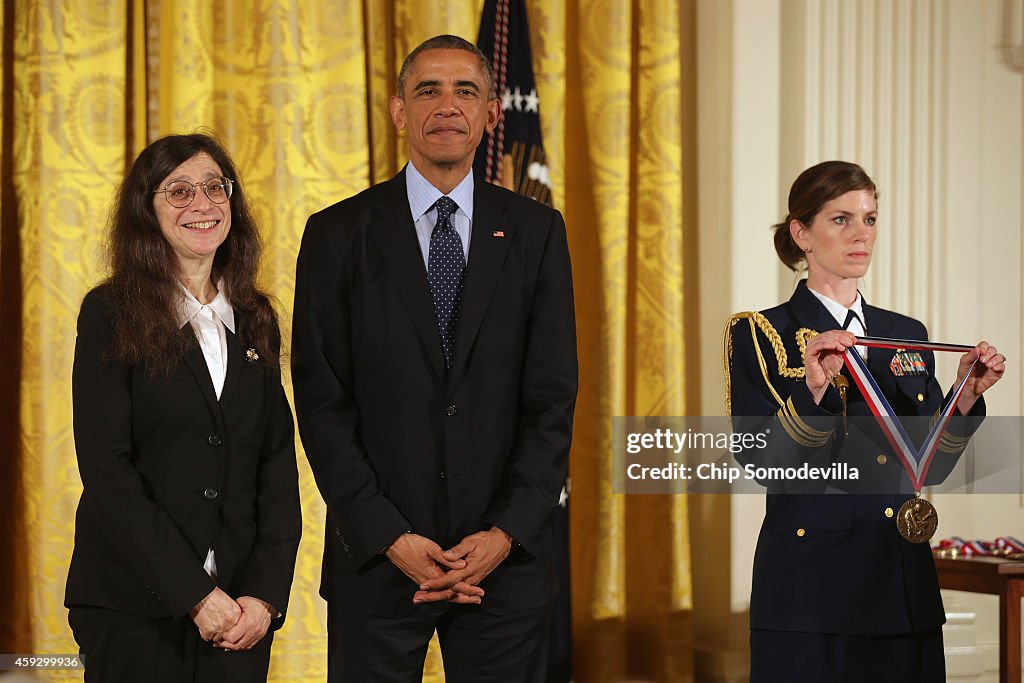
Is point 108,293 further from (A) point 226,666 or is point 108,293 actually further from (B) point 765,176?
(B) point 765,176

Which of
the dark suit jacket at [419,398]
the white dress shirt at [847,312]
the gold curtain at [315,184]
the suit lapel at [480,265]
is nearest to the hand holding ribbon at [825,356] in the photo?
the white dress shirt at [847,312]

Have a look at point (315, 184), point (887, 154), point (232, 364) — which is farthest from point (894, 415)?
point (887, 154)

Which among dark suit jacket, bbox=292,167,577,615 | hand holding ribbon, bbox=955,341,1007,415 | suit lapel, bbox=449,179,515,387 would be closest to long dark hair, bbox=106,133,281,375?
dark suit jacket, bbox=292,167,577,615

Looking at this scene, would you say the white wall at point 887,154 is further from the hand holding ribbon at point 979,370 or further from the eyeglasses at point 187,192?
the eyeglasses at point 187,192

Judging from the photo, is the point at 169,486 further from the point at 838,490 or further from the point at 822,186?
the point at 822,186

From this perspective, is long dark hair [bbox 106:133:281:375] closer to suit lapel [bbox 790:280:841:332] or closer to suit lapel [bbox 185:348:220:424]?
suit lapel [bbox 185:348:220:424]

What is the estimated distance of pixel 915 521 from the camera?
257 cm

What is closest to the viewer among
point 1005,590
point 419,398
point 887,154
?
point 419,398

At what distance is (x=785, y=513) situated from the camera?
265 cm

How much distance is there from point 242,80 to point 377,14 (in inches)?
22.5

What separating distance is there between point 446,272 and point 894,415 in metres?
1.14

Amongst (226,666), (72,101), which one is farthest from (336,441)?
(72,101)

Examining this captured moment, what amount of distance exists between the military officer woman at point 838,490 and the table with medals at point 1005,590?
927 millimetres

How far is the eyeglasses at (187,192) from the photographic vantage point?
2.29m
